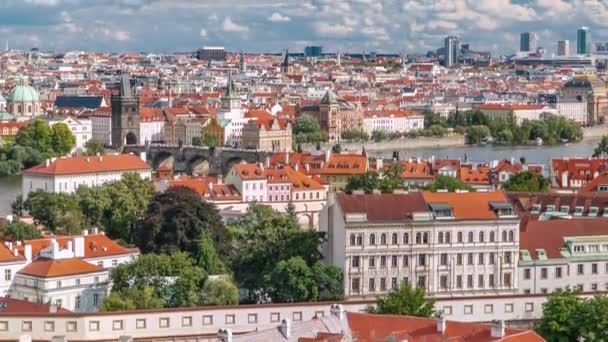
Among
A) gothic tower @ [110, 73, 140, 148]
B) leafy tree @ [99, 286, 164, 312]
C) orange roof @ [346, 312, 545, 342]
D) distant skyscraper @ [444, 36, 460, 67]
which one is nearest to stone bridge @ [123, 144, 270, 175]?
gothic tower @ [110, 73, 140, 148]

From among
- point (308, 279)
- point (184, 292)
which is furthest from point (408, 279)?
point (184, 292)

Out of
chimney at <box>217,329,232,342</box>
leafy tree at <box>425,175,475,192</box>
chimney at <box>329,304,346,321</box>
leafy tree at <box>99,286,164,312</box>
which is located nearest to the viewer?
chimney at <box>217,329,232,342</box>

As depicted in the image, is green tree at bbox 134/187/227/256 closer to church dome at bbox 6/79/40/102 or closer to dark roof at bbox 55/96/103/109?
church dome at bbox 6/79/40/102

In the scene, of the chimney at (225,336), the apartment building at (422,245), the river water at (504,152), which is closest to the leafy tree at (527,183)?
the apartment building at (422,245)

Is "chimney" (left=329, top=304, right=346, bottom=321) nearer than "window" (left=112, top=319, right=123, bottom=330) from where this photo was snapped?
Yes

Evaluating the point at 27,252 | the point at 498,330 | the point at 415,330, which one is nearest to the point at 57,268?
the point at 27,252

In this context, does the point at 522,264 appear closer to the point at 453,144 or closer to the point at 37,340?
the point at 37,340

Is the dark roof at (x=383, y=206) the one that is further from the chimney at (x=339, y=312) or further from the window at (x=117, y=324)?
the chimney at (x=339, y=312)
